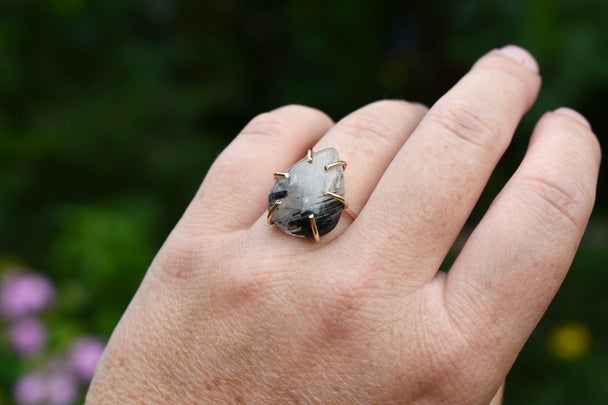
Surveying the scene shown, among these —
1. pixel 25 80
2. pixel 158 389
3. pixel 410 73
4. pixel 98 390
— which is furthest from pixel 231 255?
pixel 410 73

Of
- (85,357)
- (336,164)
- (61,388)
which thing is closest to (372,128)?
(336,164)

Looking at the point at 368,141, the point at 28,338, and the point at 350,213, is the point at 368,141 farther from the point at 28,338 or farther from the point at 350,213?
the point at 28,338

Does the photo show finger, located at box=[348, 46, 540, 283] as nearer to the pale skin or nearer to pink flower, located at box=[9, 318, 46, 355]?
the pale skin

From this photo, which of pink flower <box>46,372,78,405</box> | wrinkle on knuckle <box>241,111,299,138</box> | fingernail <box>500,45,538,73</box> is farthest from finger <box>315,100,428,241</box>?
pink flower <box>46,372,78,405</box>

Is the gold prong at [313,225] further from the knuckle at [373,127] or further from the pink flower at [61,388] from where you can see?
the pink flower at [61,388]

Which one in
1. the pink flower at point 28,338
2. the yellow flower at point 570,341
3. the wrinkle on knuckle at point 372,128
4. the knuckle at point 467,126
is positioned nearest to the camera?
the knuckle at point 467,126

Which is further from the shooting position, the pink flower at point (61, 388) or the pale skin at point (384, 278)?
the pink flower at point (61, 388)

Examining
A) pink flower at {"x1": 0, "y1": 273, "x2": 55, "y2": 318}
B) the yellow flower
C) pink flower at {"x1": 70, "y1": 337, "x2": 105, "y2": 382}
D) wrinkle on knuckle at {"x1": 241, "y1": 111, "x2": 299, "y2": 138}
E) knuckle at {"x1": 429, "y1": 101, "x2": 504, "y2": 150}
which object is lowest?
the yellow flower

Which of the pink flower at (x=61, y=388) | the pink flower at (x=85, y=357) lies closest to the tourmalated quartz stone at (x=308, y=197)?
the pink flower at (x=85, y=357)
